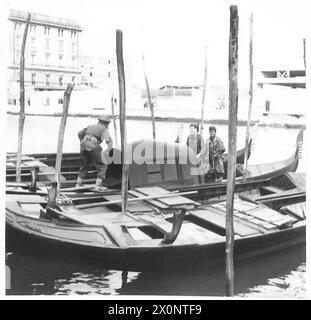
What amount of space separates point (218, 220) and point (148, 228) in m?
0.81

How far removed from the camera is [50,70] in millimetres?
7562

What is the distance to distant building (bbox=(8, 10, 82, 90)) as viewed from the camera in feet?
19.3

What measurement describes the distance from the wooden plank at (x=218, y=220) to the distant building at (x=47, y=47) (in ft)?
8.06

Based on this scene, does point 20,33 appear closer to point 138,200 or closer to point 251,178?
point 138,200

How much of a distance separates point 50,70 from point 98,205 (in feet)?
8.10

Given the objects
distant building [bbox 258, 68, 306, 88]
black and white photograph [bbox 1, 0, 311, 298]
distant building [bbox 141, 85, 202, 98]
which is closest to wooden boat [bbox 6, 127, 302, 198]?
black and white photograph [bbox 1, 0, 311, 298]

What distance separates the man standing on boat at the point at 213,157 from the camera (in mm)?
7090

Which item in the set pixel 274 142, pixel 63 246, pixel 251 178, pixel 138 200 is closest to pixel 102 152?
pixel 138 200

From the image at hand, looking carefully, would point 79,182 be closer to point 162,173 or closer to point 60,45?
point 162,173

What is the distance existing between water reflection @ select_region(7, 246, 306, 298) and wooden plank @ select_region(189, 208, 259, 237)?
46 cm

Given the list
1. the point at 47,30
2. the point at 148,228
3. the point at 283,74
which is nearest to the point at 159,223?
the point at 148,228

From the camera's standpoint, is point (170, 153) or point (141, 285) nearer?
point (141, 285)

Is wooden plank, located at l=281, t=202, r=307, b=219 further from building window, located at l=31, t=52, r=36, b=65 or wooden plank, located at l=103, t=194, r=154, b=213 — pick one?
building window, located at l=31, t=52, r=36, b=65

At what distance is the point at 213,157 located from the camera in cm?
712
